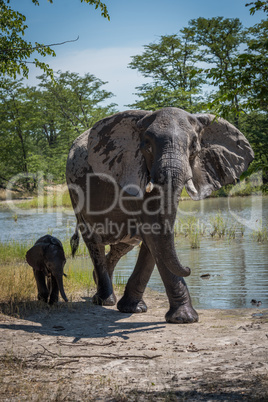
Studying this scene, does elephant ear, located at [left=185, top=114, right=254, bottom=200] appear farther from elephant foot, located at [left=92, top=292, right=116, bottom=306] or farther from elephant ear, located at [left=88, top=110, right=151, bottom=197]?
elephant foot, located at [left=92, top=292, right=116, bottom=306]

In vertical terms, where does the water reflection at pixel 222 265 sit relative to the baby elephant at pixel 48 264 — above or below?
below

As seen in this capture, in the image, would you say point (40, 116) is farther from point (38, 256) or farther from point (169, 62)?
point (38, 256)

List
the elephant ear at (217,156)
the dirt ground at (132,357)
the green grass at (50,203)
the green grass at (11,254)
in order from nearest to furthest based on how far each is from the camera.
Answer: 1. the dirt ground at (132,357)
2. the elephant ear at (217,156)
3. the green grass at (11,254)
4. the green grass at (50,203)

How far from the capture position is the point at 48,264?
796cm

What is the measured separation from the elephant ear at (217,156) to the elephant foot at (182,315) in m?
1.52

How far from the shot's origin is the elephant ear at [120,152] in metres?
6.95

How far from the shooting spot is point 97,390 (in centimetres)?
428

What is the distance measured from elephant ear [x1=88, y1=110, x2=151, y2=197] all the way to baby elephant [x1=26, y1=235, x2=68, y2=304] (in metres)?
1.28

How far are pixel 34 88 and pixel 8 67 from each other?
35576 mm

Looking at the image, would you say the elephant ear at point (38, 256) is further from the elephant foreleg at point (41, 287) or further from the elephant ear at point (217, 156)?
the elephant ear at point (217, 156)

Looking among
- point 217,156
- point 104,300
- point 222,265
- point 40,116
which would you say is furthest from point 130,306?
point 40,116

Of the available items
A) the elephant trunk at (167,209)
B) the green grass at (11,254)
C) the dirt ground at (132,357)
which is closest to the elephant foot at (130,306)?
the dirt ground at (132,357)

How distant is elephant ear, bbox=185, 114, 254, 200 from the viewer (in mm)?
7523

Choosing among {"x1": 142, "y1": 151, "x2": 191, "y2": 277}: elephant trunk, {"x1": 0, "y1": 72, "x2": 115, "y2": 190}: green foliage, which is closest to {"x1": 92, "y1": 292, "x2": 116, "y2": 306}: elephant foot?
{"x1": 142, "y1": 151, "x2": 191, "y2": 277}: elephant trunk
